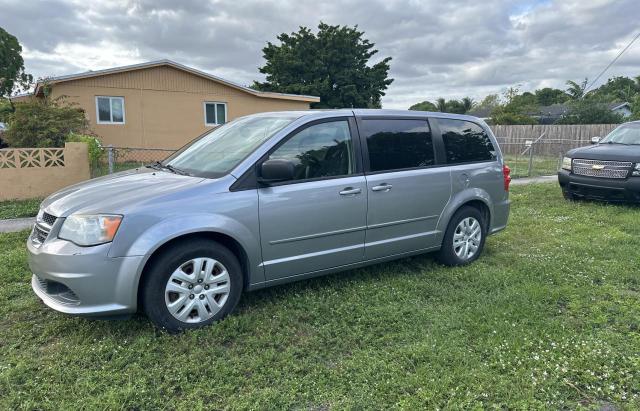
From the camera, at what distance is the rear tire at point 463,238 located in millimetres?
4992

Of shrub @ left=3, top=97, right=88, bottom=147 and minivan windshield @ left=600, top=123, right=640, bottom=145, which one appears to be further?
shrub @ left=3, top=97, right=88, bottom=147

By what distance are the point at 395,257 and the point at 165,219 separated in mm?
2361

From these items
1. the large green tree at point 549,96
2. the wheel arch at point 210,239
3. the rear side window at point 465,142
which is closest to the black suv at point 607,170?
the rear side window at point 465,142

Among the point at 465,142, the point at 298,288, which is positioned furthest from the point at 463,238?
the point at 298,288

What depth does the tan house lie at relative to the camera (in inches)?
667

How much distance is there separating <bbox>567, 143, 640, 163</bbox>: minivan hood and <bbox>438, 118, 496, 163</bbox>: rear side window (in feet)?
13.6

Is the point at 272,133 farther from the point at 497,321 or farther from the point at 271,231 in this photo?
the point at 497,321

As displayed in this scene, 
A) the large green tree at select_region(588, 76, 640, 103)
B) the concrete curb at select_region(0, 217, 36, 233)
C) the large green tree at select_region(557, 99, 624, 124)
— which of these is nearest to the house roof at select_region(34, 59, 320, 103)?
the concrete curb at select_region(0, 217, 36, 233)

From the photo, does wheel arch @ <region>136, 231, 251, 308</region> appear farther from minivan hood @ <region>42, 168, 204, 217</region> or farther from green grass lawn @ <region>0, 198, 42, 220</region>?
green grass lawn @ <region>0, 198, 42, 220</region>

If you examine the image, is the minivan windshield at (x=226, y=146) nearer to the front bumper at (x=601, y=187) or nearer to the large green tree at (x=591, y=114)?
the front bumper at (x=601, y=187)

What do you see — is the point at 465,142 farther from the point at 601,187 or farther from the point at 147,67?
the point at 147,67

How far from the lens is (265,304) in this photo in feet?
13.1

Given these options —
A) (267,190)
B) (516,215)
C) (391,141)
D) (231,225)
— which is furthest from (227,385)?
(516,215)

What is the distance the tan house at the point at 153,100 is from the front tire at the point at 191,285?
1573 centimetres
